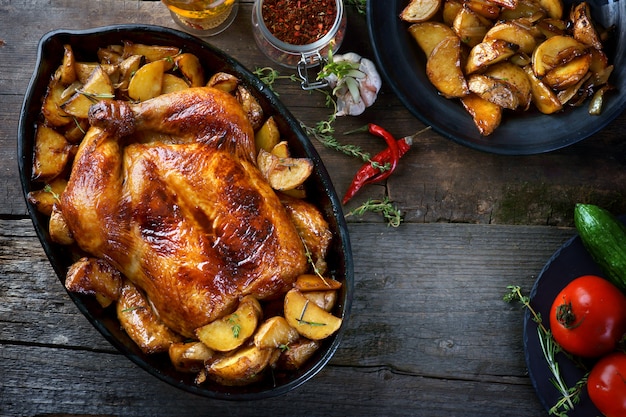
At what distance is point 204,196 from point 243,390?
61 centimetres

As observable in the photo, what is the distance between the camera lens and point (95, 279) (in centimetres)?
195

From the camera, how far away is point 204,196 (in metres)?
1.90

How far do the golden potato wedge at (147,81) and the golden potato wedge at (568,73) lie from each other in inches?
50.5

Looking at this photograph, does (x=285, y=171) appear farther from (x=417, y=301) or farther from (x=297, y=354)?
(x=417, y=301)

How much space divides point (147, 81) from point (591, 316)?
5.35 feet

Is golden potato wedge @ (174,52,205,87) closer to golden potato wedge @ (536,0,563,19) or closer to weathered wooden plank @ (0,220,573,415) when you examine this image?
weathered wooden plank @ (0,220,573,415)

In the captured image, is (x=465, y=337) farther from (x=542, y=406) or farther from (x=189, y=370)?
(x=189, y=370)

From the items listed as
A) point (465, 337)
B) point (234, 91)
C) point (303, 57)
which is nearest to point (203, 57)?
point (234, 91)

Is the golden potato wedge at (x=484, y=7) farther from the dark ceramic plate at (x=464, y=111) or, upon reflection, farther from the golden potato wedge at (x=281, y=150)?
the golden potato wedge at (x=281, y=150)

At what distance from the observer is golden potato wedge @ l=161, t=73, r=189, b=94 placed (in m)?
2.07

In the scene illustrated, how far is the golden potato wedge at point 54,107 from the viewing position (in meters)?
2.03

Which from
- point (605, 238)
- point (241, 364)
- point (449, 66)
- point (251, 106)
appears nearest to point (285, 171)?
point (251, 106)

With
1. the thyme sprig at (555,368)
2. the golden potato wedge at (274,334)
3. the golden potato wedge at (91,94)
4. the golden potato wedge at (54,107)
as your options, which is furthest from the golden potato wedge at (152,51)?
the thyme sprig at (555,368)

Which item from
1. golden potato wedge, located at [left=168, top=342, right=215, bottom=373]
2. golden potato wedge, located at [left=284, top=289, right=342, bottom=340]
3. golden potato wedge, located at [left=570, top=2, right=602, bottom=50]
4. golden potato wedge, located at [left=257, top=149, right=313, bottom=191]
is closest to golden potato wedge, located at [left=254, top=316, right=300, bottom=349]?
golden potato wedge, located at [left=284, top=289, right=342, bottom=340]
